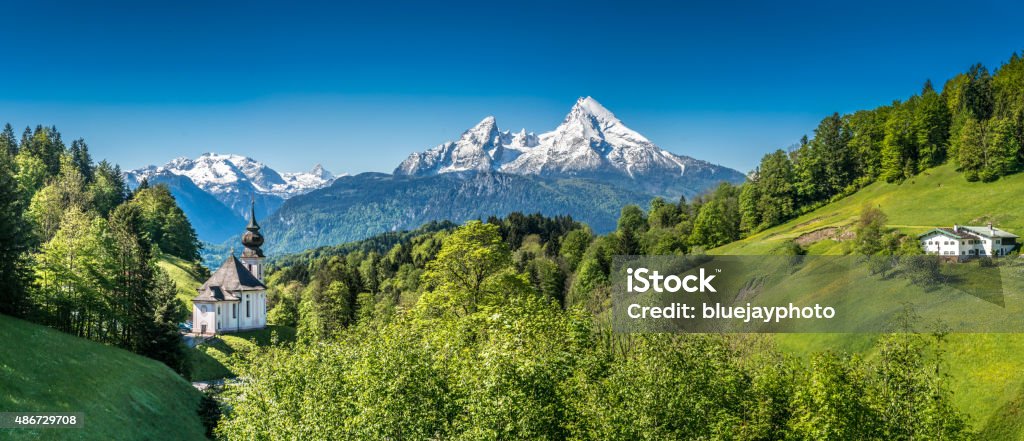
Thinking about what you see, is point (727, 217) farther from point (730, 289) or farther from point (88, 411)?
point (88, 411)

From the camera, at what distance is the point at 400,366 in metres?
32.0

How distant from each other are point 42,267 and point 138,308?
28.7 feet

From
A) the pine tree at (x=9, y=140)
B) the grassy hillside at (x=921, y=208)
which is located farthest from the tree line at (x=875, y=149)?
the pine tree at (x=9, y=140)

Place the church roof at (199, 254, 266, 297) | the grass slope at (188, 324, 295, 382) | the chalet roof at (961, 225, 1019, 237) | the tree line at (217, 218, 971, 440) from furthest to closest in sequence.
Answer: the church roof at (199, 254, 266, 297) < the chalet roof at (961, 225, 1019, 237) < the grass slope at (188, 324, 295, 382) < the tree line at (217, 218, 971, 440)

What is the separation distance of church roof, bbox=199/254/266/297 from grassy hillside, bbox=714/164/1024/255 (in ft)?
281

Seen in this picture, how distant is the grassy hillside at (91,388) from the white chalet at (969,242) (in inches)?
3718

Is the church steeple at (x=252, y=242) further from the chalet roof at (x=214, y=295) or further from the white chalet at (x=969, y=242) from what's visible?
the white chalet at (x=969, y=242)

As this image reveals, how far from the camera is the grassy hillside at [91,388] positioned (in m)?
36.7

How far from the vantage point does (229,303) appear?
336 ft

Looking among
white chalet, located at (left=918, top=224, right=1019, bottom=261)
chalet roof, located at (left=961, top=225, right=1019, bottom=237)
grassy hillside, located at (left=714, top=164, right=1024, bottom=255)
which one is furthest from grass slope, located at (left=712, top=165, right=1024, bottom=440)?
white chalet, located at (left=918, top=224, right=1019, bottom=261)

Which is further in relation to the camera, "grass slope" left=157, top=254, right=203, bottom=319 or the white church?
"grass slope" left=157, top=254, right=203, bottom=319

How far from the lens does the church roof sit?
104000mm

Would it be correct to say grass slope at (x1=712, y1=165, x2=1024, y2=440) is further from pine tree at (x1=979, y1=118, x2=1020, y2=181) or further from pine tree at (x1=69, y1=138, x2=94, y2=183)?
pine tree at (x1=69, y1=138, x2=94, y2=183)

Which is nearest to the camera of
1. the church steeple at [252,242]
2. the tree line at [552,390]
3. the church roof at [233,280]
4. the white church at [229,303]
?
the tree line at [552,390]
